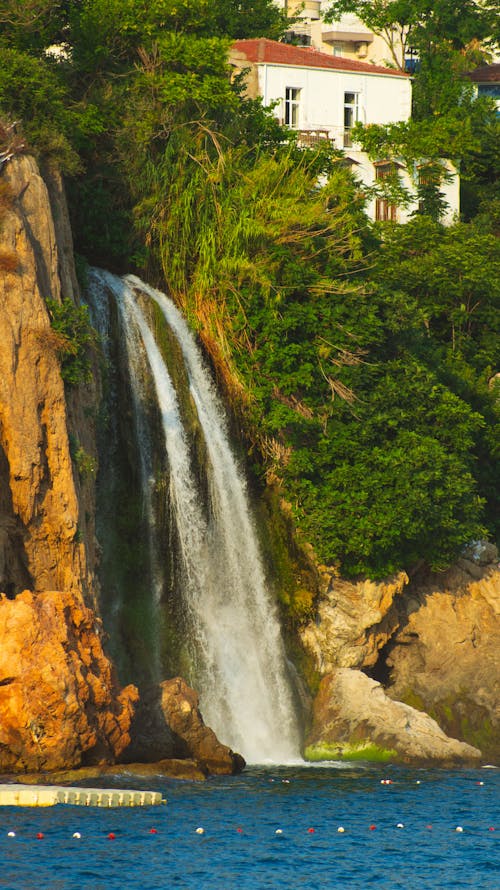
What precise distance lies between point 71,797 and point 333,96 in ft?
118

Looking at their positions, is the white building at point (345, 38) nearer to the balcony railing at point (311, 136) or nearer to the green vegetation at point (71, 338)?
the balcony railing at point (311, 136)

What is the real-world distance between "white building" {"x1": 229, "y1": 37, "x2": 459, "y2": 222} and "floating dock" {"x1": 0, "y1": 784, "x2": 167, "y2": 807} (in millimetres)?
31898

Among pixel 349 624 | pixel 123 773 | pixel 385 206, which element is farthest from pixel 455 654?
pixel 385 206

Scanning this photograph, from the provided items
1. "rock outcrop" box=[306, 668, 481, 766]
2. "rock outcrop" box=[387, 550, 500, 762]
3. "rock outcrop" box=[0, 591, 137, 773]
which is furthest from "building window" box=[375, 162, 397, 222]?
"rock outcrop" box=[0, 591, 137, 773]

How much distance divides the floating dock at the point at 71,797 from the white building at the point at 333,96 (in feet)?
105

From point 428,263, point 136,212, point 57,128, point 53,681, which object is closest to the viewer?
point 53,681

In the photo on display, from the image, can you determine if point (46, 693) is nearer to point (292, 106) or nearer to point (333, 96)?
point (292, 106)

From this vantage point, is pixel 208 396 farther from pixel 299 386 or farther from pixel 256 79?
pixel 256 79

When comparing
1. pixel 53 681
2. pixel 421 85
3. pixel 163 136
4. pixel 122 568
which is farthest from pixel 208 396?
pixel 421 85

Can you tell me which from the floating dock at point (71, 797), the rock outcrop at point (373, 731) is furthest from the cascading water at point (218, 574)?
the floating dock at point (71, 797)

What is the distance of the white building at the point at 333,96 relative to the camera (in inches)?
2287

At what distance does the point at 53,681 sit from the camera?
100ft

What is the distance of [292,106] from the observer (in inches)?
2315

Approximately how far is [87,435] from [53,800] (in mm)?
9429
